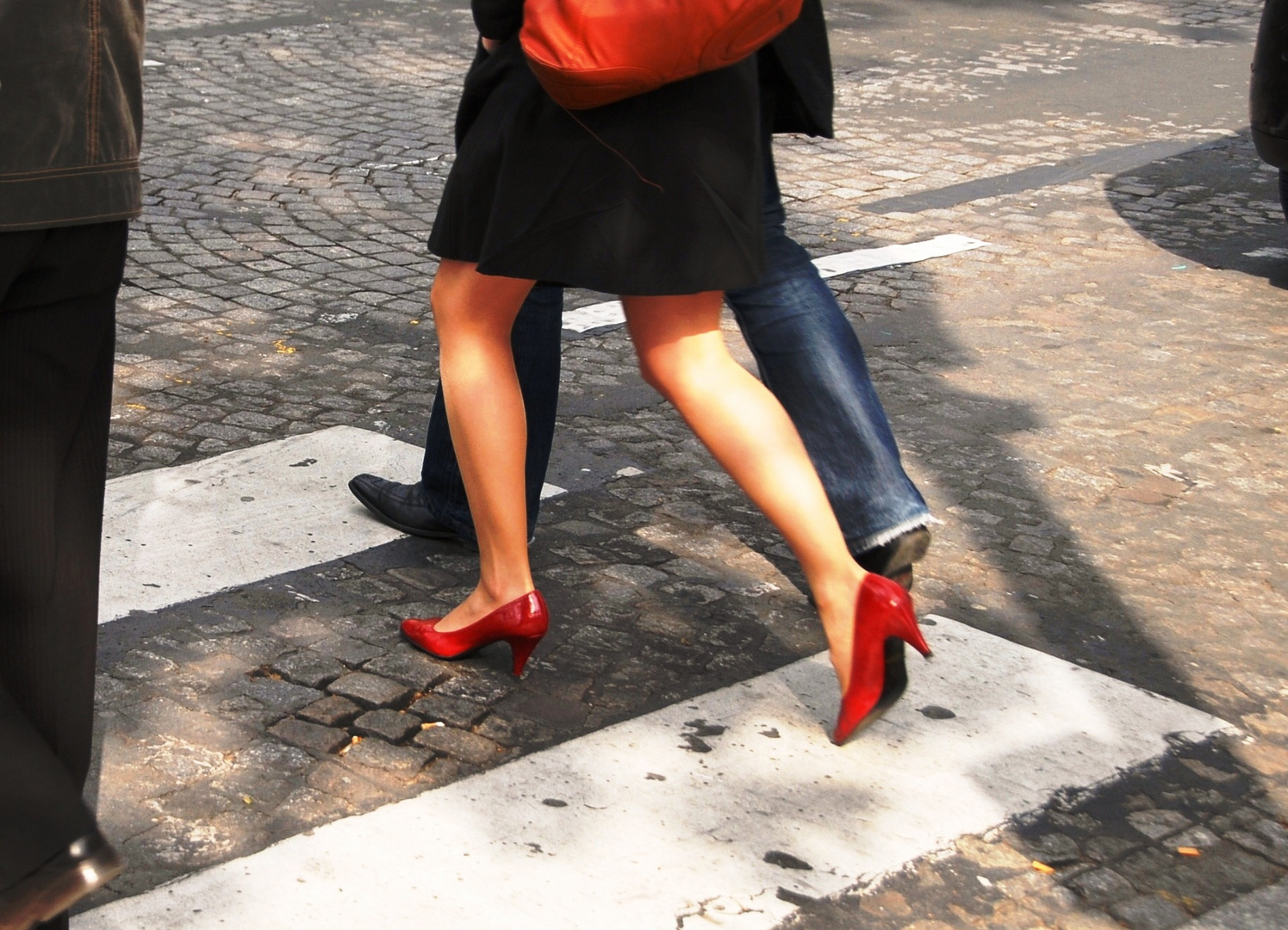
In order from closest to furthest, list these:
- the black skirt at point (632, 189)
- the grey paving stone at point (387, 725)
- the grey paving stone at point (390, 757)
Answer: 1. the black skirt at point (632, 189)
2. the grey paving stone at point (390, 757)
3. the grey paving stone at point (387, 725)

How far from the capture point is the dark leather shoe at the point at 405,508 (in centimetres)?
373

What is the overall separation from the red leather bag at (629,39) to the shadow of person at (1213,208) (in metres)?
4.64

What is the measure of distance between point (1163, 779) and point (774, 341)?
1.09m

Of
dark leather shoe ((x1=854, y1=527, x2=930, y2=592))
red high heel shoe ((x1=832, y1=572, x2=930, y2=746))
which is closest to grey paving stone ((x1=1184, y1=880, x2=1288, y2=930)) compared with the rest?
red high heel shoe ((x1=832, y1=572, x2=930, y2=746))

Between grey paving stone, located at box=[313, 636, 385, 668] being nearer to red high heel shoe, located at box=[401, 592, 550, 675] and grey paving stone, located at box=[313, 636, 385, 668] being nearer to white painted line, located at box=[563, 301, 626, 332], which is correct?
red high heel shoe, located at box=[401, 592, 550, 675]

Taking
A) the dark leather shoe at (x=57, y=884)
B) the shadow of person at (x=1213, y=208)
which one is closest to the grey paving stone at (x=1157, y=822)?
the dark leather shoe at (x=57, y=884)

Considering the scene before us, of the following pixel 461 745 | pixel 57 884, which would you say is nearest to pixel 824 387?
pixel 461 745

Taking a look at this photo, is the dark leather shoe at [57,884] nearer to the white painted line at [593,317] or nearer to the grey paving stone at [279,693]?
the grey paving stone at [279,693]

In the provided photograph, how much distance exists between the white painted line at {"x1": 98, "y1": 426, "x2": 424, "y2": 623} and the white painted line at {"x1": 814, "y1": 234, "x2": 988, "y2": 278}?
2.65 metres

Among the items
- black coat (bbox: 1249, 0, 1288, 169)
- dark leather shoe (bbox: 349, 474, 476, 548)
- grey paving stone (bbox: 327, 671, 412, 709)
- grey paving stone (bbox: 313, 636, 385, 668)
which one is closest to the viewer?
grey paving stone (bbox: 327, 671, 412, 709)

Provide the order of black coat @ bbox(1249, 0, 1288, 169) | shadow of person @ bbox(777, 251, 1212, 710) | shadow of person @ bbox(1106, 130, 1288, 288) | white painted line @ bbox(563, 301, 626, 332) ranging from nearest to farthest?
shadow of person @ bbox(777, 251, 1212, 710), white painted line @ bbox(563, 301, 626, 332), black coat @ bbox(1249, 0, 1288, 169), shadow of person @ bbox(1106, 130, 1288, 288)

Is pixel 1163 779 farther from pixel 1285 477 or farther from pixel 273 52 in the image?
pixel 273 52

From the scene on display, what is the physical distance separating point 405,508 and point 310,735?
37.7 inches

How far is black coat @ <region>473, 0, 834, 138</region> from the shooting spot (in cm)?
306
